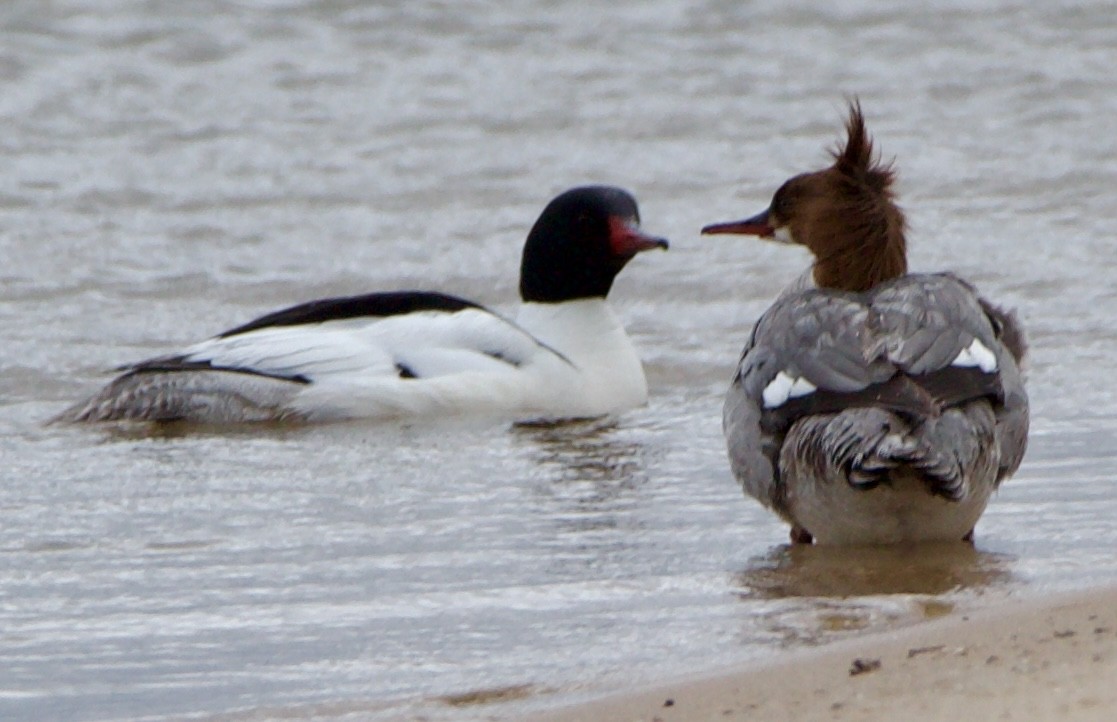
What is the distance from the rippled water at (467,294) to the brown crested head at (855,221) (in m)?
0.80

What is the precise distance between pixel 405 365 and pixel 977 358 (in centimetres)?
371

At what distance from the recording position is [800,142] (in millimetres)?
14766

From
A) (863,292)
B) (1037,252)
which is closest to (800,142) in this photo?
(1037,252)

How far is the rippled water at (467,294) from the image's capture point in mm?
5172

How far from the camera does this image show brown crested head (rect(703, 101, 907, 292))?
675 cm

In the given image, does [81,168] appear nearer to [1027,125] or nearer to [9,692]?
[1027,125]

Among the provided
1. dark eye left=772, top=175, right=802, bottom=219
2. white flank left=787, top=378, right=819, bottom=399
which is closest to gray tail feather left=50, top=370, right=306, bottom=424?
dark eye left=772, top=175, right=802, bottom=219

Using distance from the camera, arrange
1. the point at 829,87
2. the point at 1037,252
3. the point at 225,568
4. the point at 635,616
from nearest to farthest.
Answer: the point at 635,616 < the point at 225,568 < the point at 1037,252 < the point at 829,87

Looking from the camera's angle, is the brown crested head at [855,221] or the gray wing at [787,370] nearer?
the gray wing at [787,370]

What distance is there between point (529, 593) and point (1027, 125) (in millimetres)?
10245

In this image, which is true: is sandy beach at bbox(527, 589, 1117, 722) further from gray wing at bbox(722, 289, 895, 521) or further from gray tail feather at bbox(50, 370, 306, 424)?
gray tail feather at bbox(50, 370, 306, 424)

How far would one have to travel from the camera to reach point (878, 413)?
18.1 ft

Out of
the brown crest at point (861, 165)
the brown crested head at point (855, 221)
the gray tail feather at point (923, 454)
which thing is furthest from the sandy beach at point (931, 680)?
the brown crest at point (861, 165)

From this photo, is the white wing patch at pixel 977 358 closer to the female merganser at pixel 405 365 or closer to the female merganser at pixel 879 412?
the female merganser at pixel 879 412
